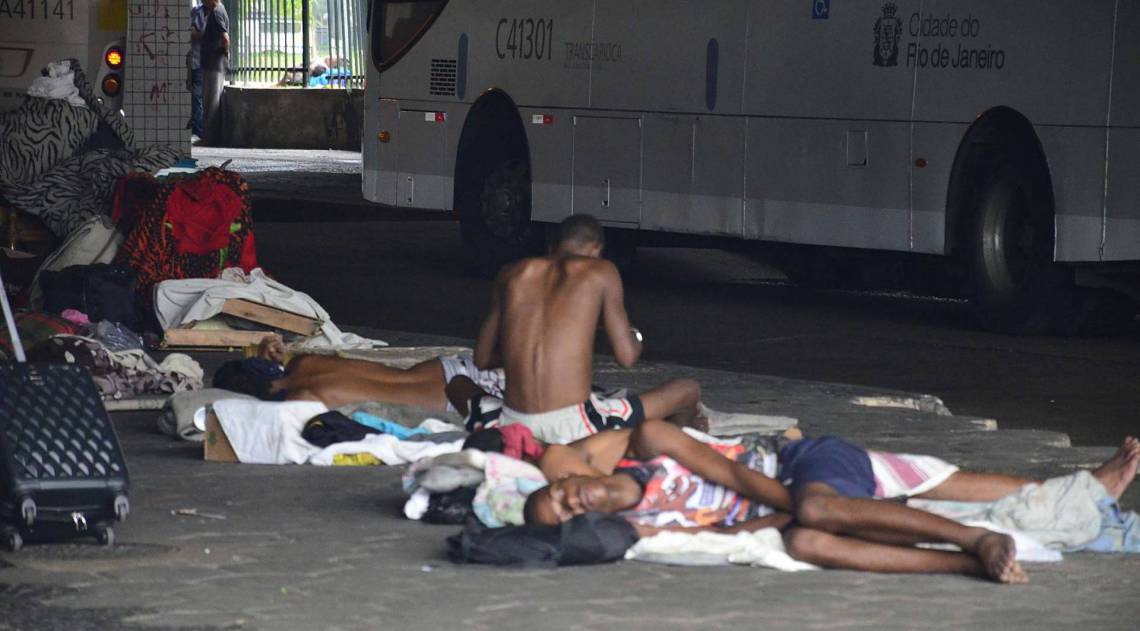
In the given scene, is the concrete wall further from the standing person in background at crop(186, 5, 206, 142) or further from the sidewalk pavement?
the sidewalk pavement

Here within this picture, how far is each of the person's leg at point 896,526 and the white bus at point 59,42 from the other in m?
12.1

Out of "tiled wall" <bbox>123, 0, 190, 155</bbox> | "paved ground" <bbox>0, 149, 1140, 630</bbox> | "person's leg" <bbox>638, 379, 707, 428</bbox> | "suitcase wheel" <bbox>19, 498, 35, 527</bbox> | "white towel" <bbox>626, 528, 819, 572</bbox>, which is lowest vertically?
"paved ground" <bbox>0, 149, 1140, 630</bbox>

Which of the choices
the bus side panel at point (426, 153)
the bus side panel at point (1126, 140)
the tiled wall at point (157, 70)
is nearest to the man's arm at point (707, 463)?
the bus side panel at point (1126, 140)

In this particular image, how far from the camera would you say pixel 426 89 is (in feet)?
58.0

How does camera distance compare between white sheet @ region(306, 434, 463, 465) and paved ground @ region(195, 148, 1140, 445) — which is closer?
white sheet @ region(306, 434, 463, 465)

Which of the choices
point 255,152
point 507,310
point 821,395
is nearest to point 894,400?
point 821,395

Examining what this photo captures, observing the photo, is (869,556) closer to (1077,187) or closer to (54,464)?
(54,464)

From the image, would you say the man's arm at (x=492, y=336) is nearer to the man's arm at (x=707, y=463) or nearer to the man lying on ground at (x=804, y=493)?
the man lying on ground at (x=804, y=493)

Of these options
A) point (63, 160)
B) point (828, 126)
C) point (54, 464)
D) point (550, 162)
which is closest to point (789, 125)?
point (828, 126)

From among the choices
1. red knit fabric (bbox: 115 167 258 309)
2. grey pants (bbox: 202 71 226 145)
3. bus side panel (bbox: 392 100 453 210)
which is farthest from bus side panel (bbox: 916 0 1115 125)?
grey pants (bbox: 202 71 226 145)

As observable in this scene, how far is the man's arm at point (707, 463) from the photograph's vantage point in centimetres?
660

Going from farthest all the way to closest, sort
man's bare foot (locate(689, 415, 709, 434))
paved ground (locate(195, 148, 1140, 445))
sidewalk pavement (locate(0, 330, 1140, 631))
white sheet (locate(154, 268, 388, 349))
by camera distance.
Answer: white sheet (locate(154, 268, 388, 349)) → paved ground (locate(195, 148, 1140, 445)) → man's bare foot (locate(689, 415, 709, 434)) → sidewalk pavement (locate(0, 330, 1140, 631))

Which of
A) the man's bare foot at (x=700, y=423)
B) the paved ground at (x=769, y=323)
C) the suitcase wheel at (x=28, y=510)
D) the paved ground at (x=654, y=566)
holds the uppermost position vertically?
the suitcase wheel at (x=28, y=510)

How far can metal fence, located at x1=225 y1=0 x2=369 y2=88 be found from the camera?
33.7m
